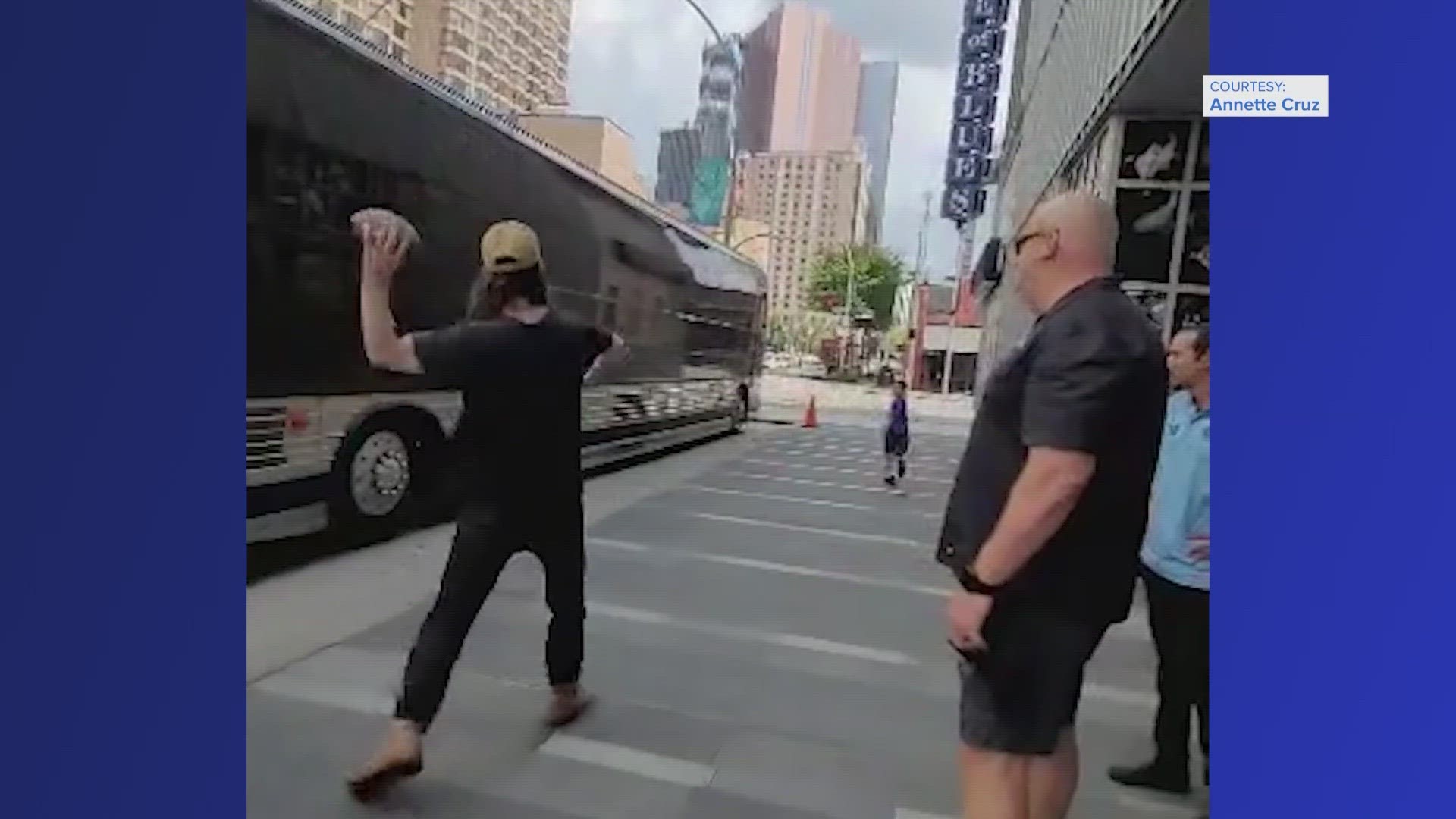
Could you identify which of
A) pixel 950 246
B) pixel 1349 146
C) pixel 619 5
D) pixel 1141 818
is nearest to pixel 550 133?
pixel 619 5

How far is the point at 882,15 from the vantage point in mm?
1591

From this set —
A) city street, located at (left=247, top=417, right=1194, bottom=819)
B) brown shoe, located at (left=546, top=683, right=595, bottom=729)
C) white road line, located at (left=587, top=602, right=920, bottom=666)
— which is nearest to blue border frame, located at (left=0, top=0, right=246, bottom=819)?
city street, located at (left=247, top=417, right=1194, bottom=819)

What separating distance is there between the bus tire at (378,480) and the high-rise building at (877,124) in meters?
0.75

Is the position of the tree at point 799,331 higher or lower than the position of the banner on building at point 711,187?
lower

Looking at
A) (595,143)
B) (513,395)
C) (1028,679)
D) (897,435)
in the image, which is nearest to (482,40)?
(595,143)

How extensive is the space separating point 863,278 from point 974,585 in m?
0.57

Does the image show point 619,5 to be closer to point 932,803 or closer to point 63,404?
point 63,404

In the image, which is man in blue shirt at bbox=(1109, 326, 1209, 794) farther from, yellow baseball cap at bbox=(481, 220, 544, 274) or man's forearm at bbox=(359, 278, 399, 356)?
man's forearm at bbox=(359, 278, 399, 356)

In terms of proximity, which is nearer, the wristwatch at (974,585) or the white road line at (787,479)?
the wristwatch at (974,585)

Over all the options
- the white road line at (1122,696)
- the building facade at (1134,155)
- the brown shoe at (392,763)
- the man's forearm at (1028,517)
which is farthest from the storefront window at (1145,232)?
the brown shoe at (392,763)

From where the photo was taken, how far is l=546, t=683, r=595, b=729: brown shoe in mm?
1510

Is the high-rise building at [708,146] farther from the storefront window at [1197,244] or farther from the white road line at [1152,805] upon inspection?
the white road line at [1152,805]

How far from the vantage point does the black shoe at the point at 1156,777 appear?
1.35 meters

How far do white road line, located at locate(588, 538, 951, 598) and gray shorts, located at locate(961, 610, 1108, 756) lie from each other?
8.3 inches
